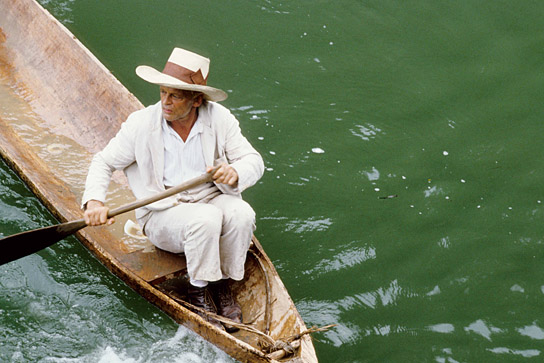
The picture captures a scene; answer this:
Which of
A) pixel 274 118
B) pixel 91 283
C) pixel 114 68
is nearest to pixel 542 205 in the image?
pixel 274 118

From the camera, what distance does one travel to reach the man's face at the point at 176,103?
142 inches

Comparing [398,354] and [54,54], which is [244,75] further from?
[398,354]

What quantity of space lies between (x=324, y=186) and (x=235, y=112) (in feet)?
4.18

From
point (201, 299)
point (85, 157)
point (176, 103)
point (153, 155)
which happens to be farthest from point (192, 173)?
point (85, 157)

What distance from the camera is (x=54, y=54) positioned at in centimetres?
617

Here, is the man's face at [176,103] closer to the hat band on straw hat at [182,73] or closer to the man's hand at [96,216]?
the hat band on straw hat at [182,73]

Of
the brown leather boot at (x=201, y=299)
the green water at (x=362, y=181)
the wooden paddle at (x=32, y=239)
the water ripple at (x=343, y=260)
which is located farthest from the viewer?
the water ripple at (x=343, y=260)

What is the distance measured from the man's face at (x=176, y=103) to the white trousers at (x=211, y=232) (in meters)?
0.53

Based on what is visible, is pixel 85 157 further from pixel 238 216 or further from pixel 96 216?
pixel 238 216

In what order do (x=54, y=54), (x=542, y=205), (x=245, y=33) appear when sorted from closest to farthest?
1. (x=542, y=205)
2. (x=54, y=54)
3. (x=245, y=33)

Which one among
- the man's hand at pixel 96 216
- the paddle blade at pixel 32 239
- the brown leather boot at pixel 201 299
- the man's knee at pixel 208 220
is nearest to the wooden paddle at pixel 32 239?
the paddle blade at pixel 32 239

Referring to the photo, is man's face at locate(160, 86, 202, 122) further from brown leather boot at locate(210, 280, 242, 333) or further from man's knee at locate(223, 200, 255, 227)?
brown leather boot at locate(210, 280, 242, 333)

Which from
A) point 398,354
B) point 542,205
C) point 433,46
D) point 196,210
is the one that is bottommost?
point 398,354

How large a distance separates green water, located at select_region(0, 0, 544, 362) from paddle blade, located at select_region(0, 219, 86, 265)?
0.63 meters
